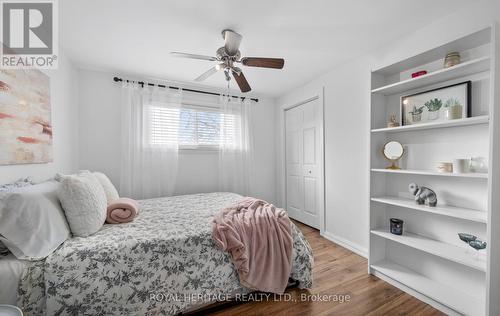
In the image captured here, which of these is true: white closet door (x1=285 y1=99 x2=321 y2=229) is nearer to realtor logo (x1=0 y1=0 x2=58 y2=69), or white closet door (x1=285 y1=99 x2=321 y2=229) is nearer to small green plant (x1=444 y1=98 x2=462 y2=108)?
small green plant (x1=444 y1=98 x2=462 y2=108)

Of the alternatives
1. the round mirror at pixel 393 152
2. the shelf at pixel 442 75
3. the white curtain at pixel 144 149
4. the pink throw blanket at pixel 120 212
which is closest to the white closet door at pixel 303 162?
the round mirror at pixel 393 152

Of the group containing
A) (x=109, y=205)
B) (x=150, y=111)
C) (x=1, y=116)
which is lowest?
(x=109, y=205)

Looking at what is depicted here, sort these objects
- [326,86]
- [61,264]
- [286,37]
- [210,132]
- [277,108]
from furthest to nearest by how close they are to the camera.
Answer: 1. [277,108]
2. [210,132]
3. [326,86]
4. [286,37]
5. [61,264]

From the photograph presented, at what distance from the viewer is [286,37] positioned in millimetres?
2039

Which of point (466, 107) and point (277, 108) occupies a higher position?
point (277, 108)

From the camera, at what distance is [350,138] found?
8.42 feet

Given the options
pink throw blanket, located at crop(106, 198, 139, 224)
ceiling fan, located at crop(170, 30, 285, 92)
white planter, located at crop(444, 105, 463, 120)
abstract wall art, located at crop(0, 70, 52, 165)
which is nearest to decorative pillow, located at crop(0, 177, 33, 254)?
abstract wall art, located at crop(0, 70, 52, 165)

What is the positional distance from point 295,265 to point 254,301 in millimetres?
444

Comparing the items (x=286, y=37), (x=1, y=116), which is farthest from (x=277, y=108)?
(x=1, y=116)

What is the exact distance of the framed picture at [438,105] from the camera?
1.57 metres

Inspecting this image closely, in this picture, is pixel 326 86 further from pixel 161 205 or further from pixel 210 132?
pixel 161 205

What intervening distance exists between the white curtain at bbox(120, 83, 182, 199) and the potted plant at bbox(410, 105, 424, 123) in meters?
2.93

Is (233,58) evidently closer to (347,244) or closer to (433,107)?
(433,107)

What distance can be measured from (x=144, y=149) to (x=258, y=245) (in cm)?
218
